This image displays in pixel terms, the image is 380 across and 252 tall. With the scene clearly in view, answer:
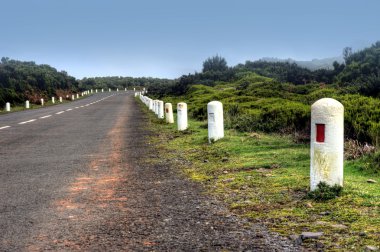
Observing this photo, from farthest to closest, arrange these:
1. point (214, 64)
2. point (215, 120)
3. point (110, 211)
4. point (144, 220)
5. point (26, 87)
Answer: point (214, 64) < point (26, 87) < point (215, 120) < point (110, 211) < point (144, 220)

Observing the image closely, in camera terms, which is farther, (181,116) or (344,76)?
(344,76)

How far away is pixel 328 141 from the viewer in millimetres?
5617

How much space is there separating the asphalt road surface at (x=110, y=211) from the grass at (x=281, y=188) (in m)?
0.32

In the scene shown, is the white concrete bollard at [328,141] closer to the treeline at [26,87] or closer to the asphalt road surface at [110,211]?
the asphalt road surface at [110,211]

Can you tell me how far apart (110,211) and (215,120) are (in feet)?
21.1

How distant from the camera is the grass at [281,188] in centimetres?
450

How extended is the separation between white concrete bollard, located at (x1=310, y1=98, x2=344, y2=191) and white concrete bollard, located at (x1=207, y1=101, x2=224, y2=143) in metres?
5.90

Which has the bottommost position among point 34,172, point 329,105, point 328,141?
point 34,172

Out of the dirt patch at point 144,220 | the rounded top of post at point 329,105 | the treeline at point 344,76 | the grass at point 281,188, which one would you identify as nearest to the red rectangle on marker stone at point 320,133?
the rounded top of post at point 329,105

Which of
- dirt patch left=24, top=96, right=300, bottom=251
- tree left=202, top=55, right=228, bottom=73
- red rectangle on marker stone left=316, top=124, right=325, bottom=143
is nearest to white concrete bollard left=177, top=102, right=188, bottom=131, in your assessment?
dirt patch left=24, top=96, right=300, bottom=251

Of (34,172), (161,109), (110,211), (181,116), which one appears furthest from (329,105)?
(161,109)

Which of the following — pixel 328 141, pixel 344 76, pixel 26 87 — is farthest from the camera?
pixel 26 87

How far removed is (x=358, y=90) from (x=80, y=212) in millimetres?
14653

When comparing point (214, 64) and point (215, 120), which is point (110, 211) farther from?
point (214, 64)
